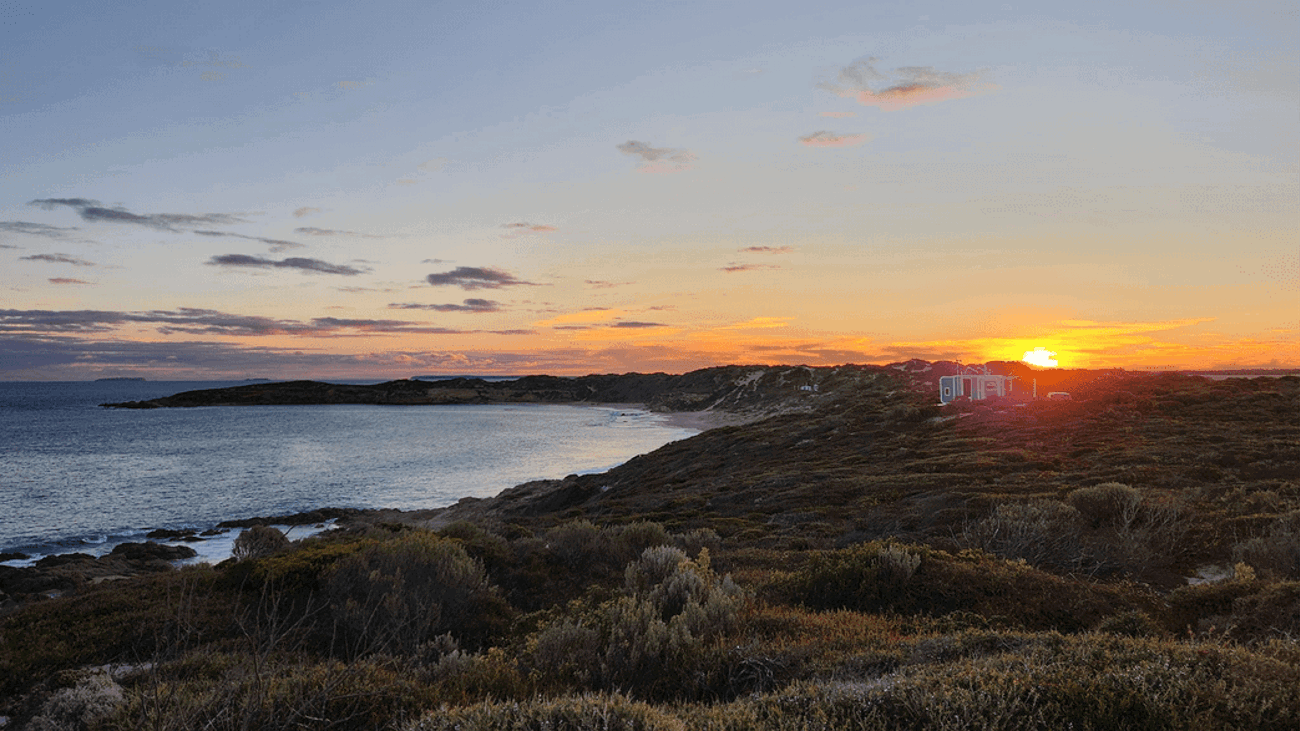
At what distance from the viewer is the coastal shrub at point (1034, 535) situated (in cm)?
1088

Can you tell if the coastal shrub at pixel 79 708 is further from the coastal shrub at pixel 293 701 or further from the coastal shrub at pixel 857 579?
the coastal shrub at pixel 857 579

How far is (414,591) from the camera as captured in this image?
363 inches

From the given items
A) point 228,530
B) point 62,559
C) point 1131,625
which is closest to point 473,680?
point 1131,625

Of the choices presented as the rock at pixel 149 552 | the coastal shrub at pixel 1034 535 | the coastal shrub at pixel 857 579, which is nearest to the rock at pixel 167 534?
the rock at pixel 149 552

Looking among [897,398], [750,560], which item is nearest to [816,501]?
[750,560]

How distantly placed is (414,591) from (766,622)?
5.14 metres

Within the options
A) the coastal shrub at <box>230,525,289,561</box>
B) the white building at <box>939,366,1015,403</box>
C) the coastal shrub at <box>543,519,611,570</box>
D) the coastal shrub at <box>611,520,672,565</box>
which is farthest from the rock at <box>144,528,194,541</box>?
the white building at <box>939,366,1015,403</box>

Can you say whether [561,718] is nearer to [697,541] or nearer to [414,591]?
[414,591]

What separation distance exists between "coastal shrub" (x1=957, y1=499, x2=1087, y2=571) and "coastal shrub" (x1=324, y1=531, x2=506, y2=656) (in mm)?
8497

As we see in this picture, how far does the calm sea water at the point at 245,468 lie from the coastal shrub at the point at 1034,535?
A: 29.6m

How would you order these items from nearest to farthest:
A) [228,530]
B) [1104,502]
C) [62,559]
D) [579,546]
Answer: [579,546], [1104,502], [62,559], [228,530]

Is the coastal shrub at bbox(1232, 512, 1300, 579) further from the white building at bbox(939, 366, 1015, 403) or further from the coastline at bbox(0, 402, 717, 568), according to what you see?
the white building at bbox(939, 366, 1015, 403)

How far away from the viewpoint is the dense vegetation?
4211mm

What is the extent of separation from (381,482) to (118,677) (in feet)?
126
